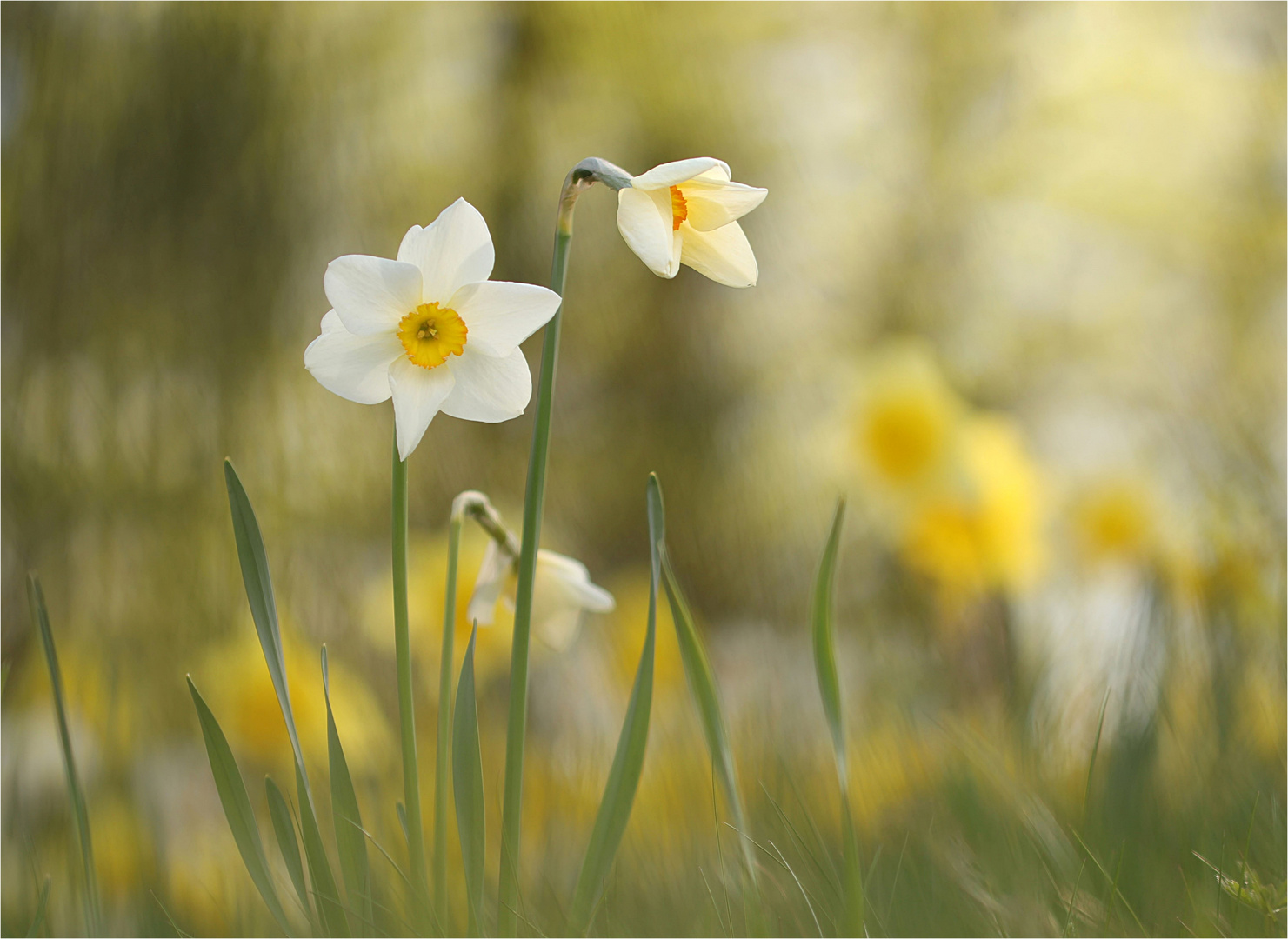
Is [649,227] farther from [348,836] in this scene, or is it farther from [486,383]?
[348,836]

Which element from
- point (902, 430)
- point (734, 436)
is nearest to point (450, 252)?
point (902, 430)

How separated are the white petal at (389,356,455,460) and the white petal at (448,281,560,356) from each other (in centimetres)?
2

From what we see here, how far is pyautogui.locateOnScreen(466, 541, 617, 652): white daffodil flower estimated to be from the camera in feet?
1.30

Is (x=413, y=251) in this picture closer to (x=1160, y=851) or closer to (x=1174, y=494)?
(x=1160, y=851)

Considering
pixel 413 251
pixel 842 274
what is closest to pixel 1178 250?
pixel 842 274

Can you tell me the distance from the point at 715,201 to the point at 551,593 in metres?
0.21

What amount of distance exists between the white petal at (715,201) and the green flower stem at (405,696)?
156 millimetres

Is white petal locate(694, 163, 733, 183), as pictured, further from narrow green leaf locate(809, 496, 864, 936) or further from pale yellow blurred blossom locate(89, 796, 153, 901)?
pale yellow blurred blossom locate(89, 796, 153, 901)

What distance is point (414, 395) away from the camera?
0.31 meters

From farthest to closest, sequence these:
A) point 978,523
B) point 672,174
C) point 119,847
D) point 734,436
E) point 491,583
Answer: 1. point 734,436
2. point 978,523
3. point 119,847
4. point 491,583
5. point 672,174

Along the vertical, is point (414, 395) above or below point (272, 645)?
above

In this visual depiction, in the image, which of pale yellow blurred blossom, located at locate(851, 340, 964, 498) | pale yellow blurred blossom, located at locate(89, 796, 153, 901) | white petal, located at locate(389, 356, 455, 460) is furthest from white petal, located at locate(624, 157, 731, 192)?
pale yellow blurred blossom, located at locate(851, 340, 964, 498)

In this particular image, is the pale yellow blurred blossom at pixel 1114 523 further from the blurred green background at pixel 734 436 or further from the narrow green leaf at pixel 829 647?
the narrow green leaf at pixel 829 647

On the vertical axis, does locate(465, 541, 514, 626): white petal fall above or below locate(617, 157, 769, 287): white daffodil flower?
below
